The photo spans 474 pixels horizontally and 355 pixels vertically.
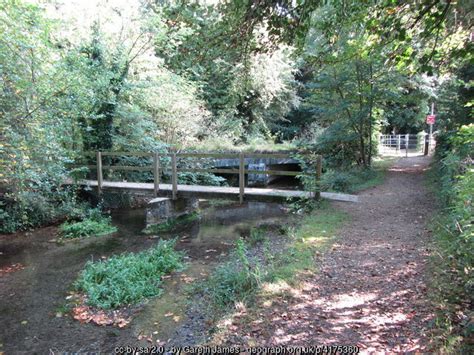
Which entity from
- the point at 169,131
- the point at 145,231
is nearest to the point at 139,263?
the point at 145,231

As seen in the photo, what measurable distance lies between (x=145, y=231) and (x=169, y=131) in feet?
18.4

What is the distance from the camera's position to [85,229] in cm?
782

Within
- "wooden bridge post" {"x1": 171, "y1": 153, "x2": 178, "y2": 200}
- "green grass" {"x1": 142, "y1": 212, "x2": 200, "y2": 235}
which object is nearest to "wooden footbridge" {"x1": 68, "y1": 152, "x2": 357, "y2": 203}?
"wooden bridge post" {"x1": 171, "y1": 153, "x2": 178, "y2": 200}

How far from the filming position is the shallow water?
12.2 feet

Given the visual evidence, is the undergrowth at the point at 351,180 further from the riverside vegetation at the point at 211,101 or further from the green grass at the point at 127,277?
the green grass at the point at 127,277

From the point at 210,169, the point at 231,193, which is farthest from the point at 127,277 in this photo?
the point at 210,169

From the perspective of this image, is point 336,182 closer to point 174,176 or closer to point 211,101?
point 174,176

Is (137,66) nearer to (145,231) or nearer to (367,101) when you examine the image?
(145,231)

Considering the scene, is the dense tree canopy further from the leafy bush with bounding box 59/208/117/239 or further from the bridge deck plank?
the bridge deck plank

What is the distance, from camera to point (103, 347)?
11.8 ft

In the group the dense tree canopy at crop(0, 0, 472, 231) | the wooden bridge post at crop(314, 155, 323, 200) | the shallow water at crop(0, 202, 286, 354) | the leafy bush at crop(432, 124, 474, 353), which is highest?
the dense tree canopy at crop(0, 0, 472, 231)

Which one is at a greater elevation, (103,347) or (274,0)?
(274,0)

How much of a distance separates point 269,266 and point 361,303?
1447mm

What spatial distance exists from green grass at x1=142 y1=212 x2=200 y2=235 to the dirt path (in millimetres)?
4575
